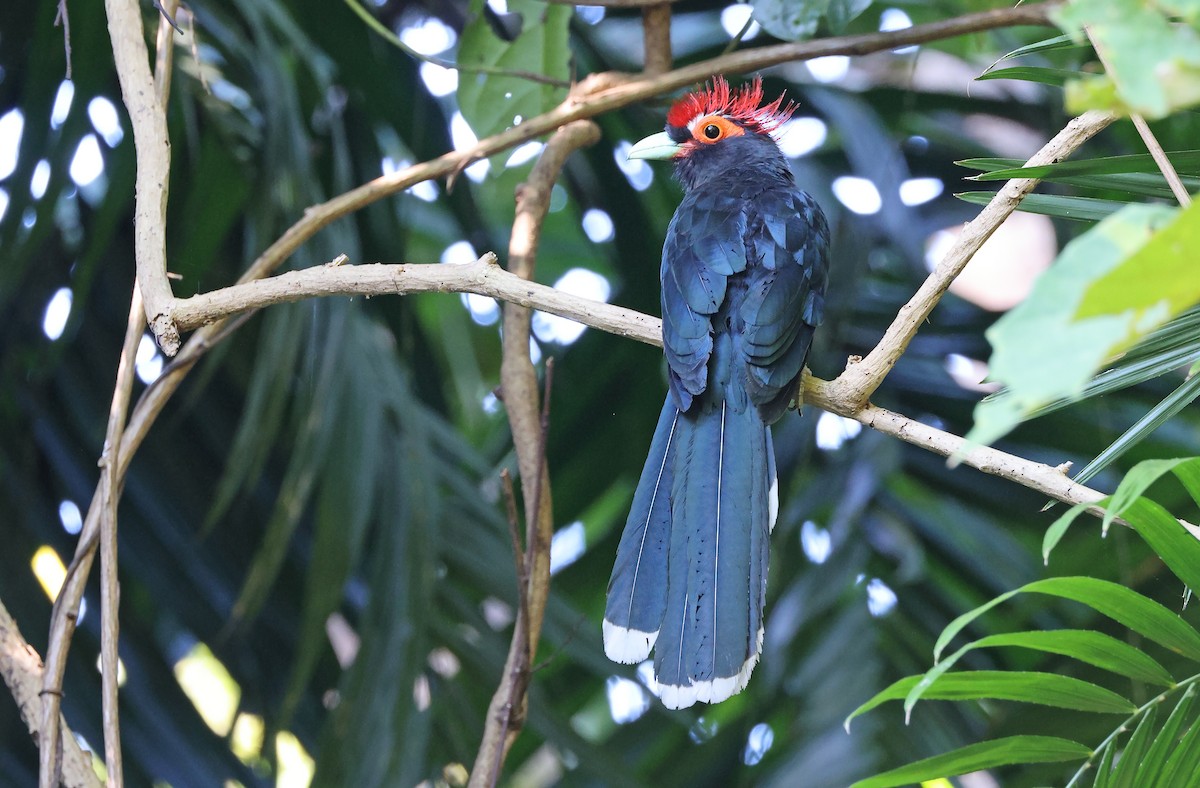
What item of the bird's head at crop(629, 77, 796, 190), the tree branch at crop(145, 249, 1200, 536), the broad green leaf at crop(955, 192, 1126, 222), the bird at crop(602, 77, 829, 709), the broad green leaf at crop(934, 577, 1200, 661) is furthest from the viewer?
the bird's head at crop(629, 77, 796, 190)

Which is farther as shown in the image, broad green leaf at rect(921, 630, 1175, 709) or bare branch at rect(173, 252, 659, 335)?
bare branch at rect(173, 252, 659, 335)

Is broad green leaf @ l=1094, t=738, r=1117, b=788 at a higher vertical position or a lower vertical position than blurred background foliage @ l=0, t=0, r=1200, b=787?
lower

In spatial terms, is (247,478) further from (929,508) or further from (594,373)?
(929,508)

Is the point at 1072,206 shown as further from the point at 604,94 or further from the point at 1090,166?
the point at 604,94

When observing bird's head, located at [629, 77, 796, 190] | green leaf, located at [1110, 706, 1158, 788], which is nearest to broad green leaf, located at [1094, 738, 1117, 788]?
green leaf, located at [1110, 706, 1158, 788]

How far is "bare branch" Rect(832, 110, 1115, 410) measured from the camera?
140 cm

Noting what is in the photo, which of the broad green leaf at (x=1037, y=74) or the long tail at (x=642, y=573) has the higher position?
the broad green leaf at (x=1037, y=74)

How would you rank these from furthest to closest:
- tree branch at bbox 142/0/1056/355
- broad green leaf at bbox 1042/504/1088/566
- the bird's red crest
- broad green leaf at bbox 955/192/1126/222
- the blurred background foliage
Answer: the bird's red crest, the blurred background foliage, tree branch at bbox 142/0/1056/355, broad green leaf at bbox 955/192/1126/222, broad green leaf at bbox 1042/504/1088/566

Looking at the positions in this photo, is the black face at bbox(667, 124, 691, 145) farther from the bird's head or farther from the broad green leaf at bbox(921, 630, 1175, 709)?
the broad green leaf at bbox(921, 630, 1175, 709)

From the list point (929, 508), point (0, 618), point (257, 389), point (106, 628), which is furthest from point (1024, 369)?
point (929, 508)

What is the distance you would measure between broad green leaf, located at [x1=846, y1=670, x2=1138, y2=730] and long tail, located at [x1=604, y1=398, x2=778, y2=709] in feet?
1.43

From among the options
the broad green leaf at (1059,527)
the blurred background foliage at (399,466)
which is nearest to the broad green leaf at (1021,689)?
the broad green leaf at (1059,527)

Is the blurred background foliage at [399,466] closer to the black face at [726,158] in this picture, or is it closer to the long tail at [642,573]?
the black face at [726,158]

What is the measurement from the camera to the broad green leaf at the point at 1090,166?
1298 mm
